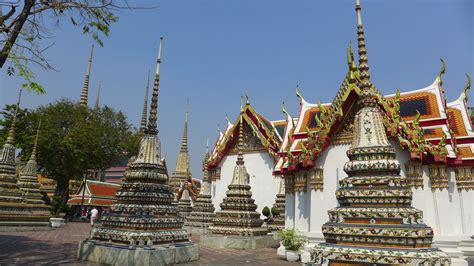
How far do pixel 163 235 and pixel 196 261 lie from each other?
1.40 meters

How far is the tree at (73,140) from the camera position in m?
26.5

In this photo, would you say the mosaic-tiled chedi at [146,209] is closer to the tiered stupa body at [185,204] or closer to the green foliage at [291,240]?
the green foliage at [291,240]

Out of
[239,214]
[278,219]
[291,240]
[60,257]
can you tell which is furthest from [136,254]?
[278,219]

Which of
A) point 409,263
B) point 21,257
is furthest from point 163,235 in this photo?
point 409,263

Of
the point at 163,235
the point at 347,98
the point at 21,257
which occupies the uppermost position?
the point at 347,98

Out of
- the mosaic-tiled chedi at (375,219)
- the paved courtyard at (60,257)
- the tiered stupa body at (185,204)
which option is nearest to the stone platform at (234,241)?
the paved courtyard at (60,257)

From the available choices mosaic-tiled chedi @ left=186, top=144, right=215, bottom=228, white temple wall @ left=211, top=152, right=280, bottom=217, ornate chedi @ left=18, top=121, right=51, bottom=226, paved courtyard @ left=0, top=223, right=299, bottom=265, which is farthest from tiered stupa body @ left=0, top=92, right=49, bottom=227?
white temple wall @ left=211, top=152, right=280, bottom=217

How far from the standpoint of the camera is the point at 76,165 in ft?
89.5

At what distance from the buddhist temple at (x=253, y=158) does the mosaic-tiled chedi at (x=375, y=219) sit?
59.9 feet

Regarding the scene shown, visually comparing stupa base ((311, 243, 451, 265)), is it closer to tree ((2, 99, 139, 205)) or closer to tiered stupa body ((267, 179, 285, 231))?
tiered stupa body ((267, 179, 285, 231))

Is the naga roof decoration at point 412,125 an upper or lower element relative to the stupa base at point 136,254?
upper

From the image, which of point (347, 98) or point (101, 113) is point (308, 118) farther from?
point (101, 113)

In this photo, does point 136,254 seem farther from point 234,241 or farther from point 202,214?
point 202,214

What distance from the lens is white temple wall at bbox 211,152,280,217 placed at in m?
25.2
